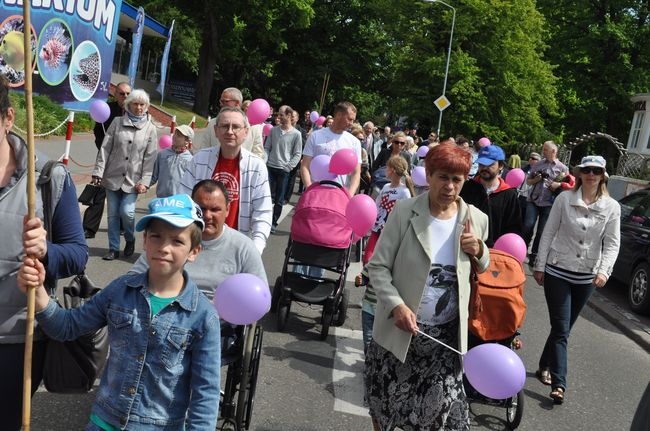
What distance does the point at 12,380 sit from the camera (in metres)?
2.53

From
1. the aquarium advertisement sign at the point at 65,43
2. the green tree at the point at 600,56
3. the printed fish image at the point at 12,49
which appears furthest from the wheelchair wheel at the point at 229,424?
the green tree at the point at 600,56

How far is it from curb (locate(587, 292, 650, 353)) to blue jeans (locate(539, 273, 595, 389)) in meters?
2.82

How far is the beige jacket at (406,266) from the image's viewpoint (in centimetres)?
344

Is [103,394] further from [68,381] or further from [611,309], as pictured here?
[611,309]

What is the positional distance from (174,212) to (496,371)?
1.60 meters

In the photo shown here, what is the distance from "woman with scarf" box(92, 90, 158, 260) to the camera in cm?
781

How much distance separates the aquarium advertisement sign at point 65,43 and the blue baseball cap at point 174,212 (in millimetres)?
14536

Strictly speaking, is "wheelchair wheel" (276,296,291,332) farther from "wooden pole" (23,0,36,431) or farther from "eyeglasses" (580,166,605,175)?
"wooden pole" (23,0,36,431)

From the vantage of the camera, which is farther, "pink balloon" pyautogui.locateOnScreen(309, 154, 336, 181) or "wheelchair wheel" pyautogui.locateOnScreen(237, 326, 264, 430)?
"pink balloon" pyautogui.locateOnScreen(309, 154, 336, 181)

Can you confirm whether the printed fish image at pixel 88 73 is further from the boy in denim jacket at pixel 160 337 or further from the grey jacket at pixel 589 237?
the boy in denim jacket at pixel 160 337

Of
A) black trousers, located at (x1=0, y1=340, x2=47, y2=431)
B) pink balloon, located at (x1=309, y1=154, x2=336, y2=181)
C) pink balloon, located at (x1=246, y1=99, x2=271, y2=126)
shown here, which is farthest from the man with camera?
black trousers, located at (x1=0, y1=340, x2=47, y2=431)

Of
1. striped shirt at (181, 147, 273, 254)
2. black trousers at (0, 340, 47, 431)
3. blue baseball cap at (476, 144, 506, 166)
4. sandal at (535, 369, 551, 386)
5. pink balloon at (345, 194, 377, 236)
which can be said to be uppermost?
blue baseball cap at (476, 144, 506, 166)

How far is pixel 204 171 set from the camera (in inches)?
176

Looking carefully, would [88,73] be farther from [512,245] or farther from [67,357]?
[67,357]
